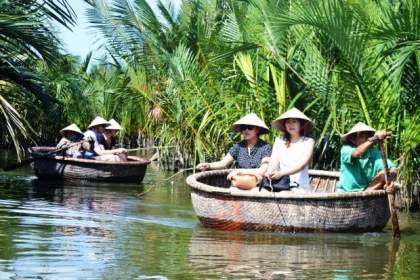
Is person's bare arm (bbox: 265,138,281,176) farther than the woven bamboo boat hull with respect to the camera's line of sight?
No

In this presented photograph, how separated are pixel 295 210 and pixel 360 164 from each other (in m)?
1.04

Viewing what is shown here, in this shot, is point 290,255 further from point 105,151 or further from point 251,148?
point 105,151

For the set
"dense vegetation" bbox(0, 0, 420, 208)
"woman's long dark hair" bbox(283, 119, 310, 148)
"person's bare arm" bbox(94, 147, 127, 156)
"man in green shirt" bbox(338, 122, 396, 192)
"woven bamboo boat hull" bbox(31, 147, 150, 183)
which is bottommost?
"woven bamboo boat hull" bbox(31, 147, 150, 183)

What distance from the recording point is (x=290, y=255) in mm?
7578

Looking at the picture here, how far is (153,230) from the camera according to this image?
29.5ft

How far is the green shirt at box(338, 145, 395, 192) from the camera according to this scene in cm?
938

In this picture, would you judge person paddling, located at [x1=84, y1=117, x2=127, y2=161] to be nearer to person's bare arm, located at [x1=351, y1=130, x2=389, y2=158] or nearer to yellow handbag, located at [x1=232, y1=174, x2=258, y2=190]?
yellow handbag, located at [x1=232, y1=174, x2=258, y2=190]

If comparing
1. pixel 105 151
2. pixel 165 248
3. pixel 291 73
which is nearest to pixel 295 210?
pixel 165 248

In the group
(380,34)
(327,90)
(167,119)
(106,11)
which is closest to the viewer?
(380,34)

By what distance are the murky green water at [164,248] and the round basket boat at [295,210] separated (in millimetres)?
146

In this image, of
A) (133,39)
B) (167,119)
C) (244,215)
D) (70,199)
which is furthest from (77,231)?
(133,39)

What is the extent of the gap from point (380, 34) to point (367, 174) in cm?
175

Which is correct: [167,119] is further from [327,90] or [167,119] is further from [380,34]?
[380,34]

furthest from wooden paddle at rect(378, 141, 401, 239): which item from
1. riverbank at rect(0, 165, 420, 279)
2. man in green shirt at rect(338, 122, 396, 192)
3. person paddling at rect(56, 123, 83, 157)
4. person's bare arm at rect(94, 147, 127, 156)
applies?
person paddling at rect(56, 123, 83, 157)
